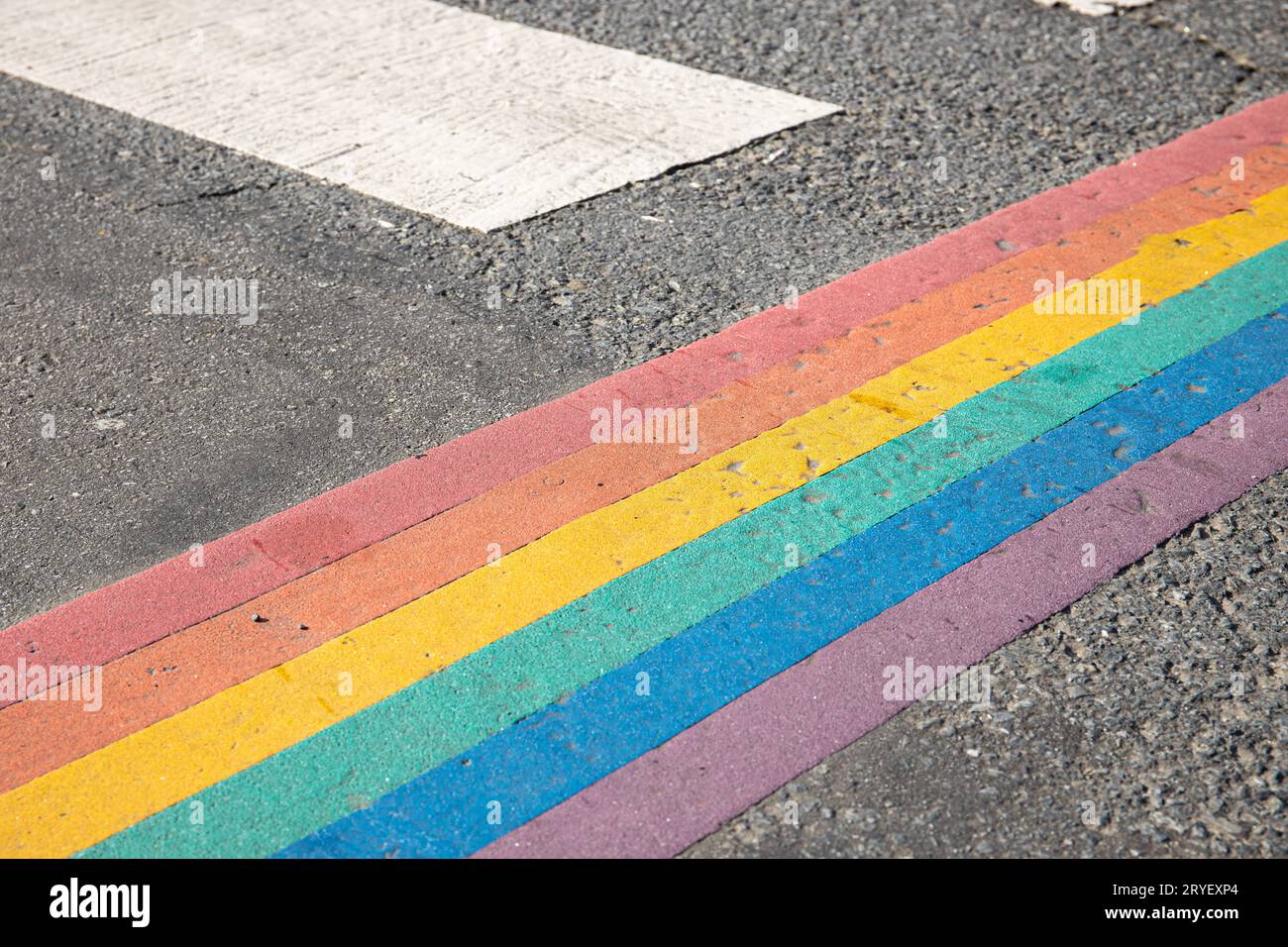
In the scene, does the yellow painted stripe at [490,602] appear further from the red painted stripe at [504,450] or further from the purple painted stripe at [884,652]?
the purple painted stripe at [884,652]

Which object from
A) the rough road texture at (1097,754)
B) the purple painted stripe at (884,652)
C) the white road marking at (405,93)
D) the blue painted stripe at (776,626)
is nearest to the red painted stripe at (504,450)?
the blue painted stripe at (776,626)

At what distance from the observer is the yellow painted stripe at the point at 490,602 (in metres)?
3.43

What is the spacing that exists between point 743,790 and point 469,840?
0.71 m

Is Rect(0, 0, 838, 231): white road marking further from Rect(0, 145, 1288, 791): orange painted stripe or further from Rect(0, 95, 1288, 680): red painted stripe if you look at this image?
Rect(0, 145, 1288, 791): orange painted stripe

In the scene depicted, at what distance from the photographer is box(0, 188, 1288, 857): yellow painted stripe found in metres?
3.43

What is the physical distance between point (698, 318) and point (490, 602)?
6.65 feet

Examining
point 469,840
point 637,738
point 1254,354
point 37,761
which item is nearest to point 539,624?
point 637,738

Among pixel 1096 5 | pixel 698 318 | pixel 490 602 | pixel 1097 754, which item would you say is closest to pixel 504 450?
pixel 490 602

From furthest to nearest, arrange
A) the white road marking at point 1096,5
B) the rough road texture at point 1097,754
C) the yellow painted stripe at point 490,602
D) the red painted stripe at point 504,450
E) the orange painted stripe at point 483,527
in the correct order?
the white road marking at point 1096,5, the red painted stripe at point 504,450, the orange painted stripe at point 483,527, the yellow painted stripe at point 490,602, the rough road texture at point 1097,754

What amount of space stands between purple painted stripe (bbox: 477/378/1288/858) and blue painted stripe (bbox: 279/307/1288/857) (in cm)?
6

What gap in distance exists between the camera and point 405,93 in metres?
7.84

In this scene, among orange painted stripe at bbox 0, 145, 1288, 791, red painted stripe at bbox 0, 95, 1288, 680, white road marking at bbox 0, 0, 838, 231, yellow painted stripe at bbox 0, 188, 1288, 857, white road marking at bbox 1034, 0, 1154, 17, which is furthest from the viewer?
white road marking at bbox 1034, 0, 1154, 17

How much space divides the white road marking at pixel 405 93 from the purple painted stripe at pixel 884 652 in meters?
3.18

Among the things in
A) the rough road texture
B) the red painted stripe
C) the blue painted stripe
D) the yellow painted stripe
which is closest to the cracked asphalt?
the rough road texture
